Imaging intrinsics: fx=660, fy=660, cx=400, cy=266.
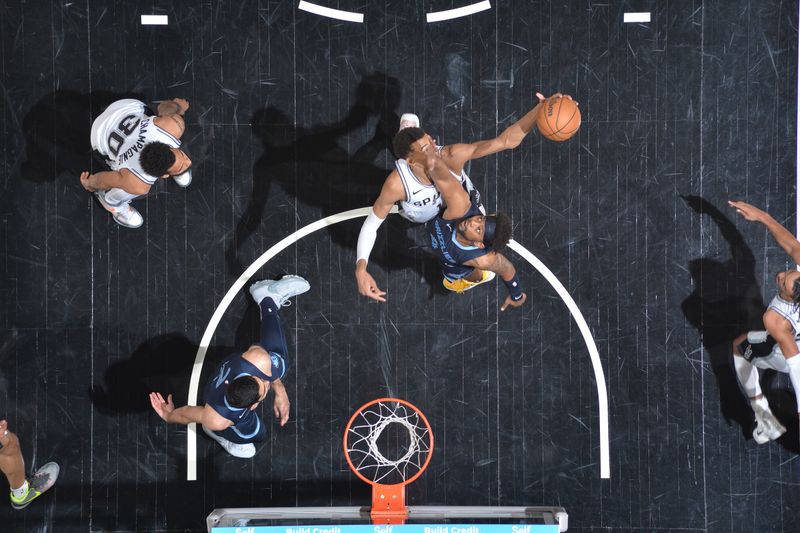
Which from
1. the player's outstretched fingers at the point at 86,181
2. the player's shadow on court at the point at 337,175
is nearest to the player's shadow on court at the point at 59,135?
the player's outstretched fingers at the point at 86,181

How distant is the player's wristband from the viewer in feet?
21.5

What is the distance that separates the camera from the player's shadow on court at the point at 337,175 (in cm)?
691

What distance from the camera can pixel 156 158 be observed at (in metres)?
5.89

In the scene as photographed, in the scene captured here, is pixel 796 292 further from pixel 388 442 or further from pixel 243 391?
pixel 243 391

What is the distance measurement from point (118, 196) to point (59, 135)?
3.66 feet

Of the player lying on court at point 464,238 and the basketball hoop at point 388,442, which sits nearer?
the player lying on court at point 464,238

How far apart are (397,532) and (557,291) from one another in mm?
2874

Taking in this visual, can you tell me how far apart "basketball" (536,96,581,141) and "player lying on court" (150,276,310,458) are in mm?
2813

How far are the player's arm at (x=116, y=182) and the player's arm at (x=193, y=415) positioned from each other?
1953 millimetres

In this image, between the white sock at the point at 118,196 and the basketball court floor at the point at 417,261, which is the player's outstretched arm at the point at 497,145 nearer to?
the basketball court floor at the point at 417,261

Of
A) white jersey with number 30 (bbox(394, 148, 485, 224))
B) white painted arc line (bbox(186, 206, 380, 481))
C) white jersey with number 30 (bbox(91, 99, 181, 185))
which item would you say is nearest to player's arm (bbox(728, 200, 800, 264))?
white jersey with number 30 (bbox(394, 148, 485, 224))

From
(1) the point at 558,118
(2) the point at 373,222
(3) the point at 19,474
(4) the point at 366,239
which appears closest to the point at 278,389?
(4) the point at 366,239

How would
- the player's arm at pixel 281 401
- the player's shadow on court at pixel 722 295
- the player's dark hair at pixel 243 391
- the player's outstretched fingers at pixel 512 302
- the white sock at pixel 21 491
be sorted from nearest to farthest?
the player's dark hair at pixel 243 391 → the player's arm at pixel 281 401 → the white sock at pixel 21 491 → the player's outstretched fingers at pixel 512 302 → the player's shadow on court at pixel 722 295

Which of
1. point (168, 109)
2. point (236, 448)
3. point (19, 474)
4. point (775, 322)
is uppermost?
point (168, 109)
